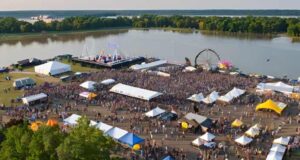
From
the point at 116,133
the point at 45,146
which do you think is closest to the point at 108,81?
the point at 116,133

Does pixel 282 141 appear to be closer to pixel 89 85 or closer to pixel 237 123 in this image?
pixel 237 123

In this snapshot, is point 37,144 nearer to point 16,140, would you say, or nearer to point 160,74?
point 16,140

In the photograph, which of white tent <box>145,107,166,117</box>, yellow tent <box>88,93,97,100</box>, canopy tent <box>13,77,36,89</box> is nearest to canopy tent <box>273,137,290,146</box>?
white tent <box>145,107,166,117</box>

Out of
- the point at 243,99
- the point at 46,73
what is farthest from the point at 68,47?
the point at 243,99

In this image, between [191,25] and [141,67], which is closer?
[141,67]

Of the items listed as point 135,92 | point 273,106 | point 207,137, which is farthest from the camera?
point 135,92

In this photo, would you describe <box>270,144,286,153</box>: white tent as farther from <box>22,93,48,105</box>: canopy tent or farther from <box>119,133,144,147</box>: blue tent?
<box>22,93,48,105</box>: canopy tent
